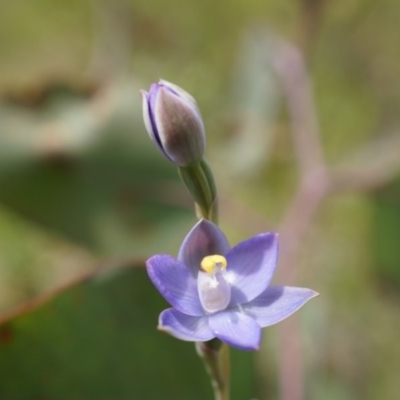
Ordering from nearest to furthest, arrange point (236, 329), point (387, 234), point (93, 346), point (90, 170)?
point (236, 329)
point (93, 346)
point (90, 170)
point (387, 234)

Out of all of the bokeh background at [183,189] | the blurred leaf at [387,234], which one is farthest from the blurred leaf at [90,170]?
the blurred leaf at [387,234]

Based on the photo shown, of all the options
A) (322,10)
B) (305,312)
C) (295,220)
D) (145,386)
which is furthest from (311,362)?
(322,10)

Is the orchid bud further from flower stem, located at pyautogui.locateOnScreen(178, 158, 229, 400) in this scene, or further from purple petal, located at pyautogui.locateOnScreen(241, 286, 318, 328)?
purple petal, located at pyautogui.locateOnScreen(241, 286, 318, 328)

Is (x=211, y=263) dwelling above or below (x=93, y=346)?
→ above

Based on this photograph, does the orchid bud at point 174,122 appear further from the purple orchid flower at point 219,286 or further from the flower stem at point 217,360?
the flower stem at point 217,360

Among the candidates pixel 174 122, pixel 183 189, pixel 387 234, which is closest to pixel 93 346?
pixel 174 122

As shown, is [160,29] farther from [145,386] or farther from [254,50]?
[145,386]

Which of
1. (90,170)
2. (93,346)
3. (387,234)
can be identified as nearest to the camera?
(93,346)

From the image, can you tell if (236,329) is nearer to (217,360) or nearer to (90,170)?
(217,360)
